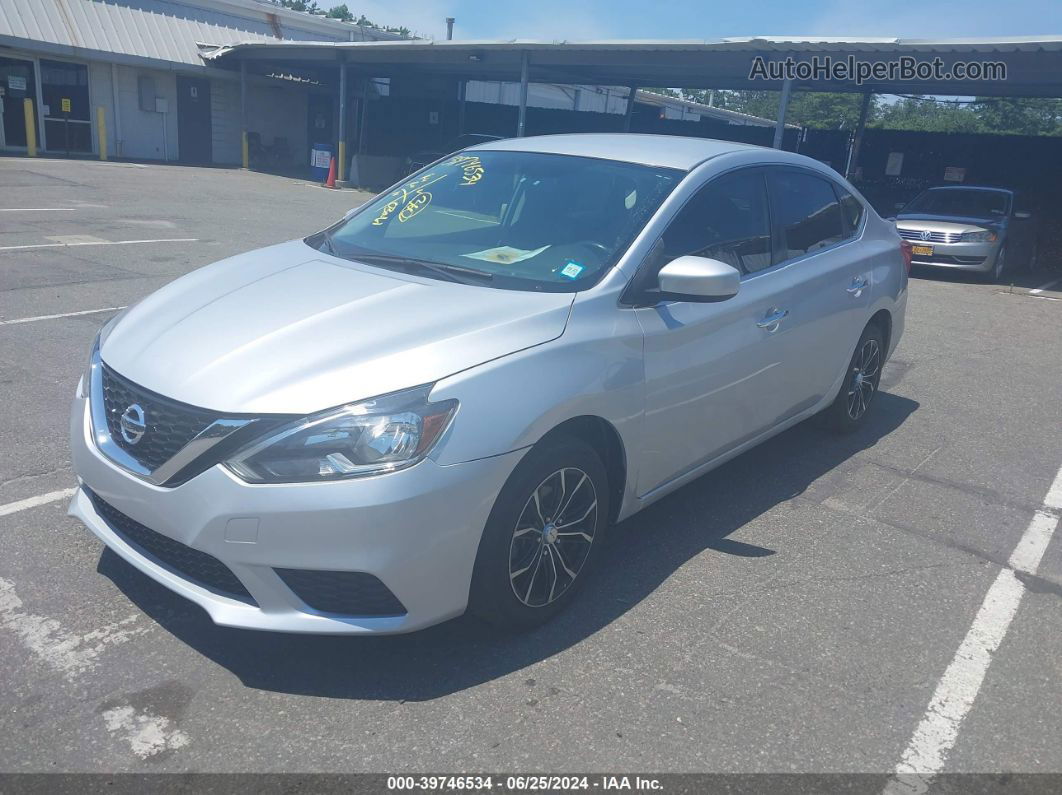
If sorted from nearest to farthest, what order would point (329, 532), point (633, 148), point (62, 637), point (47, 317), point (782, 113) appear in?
point (329, 532), point (62, 637), point (633, 148), point (47, 317), point (782, 113)

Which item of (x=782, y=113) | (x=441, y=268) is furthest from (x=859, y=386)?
(x=782, y=113)

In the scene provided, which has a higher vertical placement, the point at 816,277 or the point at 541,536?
the point at 816,277

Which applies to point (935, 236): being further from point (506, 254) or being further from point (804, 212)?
point (506, 254)

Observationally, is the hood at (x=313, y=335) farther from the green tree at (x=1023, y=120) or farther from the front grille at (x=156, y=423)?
the green tree at (x=1023, y=120)

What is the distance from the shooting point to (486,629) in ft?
11.1

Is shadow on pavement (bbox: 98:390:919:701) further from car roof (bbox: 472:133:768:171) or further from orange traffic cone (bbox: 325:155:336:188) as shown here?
orange traffic cone (bbox: 325:155:336:188)

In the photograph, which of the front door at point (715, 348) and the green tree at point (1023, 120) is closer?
the front door at point (715, 348)

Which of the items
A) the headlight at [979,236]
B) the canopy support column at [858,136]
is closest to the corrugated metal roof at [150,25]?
the canopy support column at [858,136]

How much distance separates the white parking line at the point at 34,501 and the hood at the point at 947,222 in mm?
13213

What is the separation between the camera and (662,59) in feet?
64.5

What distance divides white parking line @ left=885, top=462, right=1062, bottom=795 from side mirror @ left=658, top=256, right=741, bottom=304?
1.67 m

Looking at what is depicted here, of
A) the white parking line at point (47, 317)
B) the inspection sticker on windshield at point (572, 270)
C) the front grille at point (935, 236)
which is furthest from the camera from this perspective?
the front grille at point (935, 236)

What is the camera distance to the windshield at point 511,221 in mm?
3734

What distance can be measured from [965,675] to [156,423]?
3.02 metres
